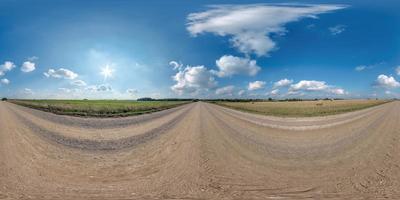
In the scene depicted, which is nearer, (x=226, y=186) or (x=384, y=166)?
(x=226, y=186)

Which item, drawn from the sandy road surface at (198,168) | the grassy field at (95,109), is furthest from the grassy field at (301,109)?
the sandy road surface at (198,168)

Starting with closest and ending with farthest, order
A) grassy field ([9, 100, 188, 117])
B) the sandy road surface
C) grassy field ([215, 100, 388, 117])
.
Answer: the sandy road surface, grassy field ([9, 100, 188, 117]), grassy field ([215, 100, 388, 117])

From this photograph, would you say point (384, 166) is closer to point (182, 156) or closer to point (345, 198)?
point (345, 198)

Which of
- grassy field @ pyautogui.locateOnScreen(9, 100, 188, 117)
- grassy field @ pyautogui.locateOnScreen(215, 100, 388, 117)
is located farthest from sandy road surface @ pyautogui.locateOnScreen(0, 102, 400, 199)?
grassy field @ pyautogui.locateOnScreen(215, 100, 388, 117)

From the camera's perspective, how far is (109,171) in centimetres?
1144

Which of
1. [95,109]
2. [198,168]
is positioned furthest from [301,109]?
[198,168]

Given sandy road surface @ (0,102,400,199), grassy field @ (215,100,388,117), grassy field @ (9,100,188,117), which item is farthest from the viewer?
grassy field @ (215,100,388,117)

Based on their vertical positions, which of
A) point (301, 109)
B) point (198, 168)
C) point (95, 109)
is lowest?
point (198, 168)

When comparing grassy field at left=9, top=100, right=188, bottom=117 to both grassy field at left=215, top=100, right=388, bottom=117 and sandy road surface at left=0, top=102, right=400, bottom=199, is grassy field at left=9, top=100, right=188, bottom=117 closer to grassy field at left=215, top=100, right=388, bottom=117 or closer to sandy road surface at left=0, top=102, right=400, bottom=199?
grassy field at left=215, top=100, right=388, bottom=117

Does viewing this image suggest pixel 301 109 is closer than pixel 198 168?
No

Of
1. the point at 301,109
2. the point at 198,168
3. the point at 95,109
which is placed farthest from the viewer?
the point at 301,109

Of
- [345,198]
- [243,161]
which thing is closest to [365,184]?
[345,198]

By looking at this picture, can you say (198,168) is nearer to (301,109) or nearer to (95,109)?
(95,109)

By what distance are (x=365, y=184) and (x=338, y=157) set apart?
4060 mm
